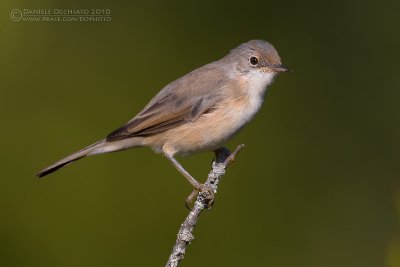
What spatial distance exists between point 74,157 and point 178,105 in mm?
861

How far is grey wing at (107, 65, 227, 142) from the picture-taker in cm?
567

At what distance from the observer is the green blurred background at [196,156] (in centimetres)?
600

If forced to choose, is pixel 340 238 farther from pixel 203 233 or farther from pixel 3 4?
pixel 3 4

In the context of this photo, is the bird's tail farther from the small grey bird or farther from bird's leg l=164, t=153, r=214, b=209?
bird's leg l=164, t=153, r=214, b=209

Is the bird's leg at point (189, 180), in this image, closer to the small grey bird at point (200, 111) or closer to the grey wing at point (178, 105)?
the small grey bird at point (200, 111)

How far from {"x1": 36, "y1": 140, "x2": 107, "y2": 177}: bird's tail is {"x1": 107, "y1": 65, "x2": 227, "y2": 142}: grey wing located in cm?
11

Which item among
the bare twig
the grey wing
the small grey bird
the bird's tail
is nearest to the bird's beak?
the small grey bird

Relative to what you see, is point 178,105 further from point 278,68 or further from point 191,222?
point 191,222

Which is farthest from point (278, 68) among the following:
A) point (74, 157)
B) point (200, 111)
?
point (74, 157)

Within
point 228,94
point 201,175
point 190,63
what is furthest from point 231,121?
point 190,63

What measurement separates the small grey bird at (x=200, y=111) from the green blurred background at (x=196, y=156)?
0.50m

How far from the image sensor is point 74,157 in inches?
218

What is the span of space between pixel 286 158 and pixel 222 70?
1.03 m

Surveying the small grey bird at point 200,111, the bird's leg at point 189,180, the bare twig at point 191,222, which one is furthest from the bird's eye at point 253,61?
the bare twig at point 191,222
